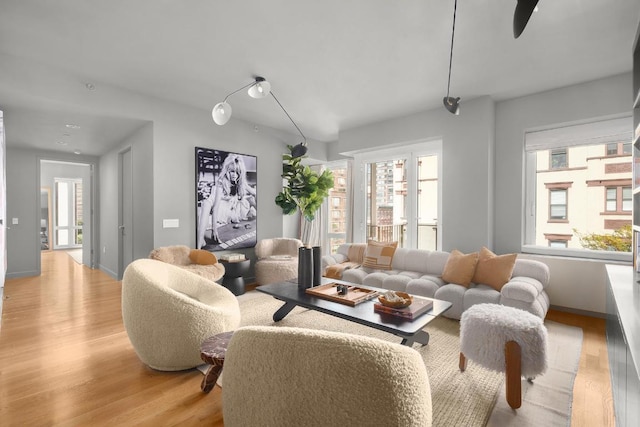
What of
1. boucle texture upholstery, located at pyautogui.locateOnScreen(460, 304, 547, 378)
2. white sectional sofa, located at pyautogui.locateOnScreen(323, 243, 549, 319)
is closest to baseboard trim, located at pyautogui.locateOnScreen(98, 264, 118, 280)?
white sectional sofa, located at pyautogui.locateOnScreen(323, 243, 549, 319)

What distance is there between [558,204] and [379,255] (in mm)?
2296

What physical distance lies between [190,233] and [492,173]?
4197mm

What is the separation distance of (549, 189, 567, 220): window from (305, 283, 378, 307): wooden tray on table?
2.72 m

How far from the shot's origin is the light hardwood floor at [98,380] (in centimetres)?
173

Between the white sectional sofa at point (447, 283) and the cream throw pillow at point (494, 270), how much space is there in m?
0.06

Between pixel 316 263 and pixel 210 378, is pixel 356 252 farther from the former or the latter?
pixel 210 378

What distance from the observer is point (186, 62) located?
9.67ft

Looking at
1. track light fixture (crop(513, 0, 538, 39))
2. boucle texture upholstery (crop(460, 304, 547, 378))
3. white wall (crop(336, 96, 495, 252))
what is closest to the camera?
track light fixture (crop(513, 0, 538, 39))

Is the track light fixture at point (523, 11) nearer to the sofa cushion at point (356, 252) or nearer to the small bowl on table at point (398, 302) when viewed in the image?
the small bowl on table at point (398, 302)

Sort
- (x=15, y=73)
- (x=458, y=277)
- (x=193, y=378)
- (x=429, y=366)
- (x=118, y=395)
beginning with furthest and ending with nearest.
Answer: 1. (x=458, y=277)
2. (x=15, y=73)
3. (x=429, y=366)
4. (x=193, y=378)
5. (x=118, y=395)

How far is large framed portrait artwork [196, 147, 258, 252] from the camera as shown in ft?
14.2

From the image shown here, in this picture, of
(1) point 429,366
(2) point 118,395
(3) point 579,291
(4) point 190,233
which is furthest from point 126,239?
(3) point 579,291

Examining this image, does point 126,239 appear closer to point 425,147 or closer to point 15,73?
point 15,73

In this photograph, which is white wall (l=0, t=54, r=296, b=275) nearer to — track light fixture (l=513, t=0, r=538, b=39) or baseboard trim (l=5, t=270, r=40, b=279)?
baseboard trim (l=5, t=270, r=40, b=279)
